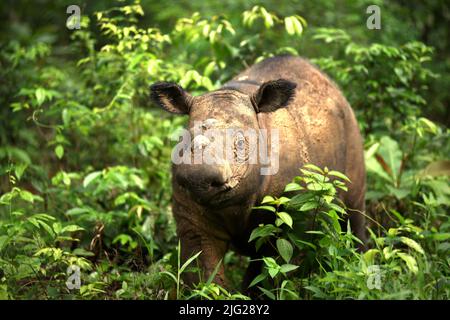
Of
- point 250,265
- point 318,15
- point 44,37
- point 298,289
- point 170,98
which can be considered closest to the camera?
point 298,289

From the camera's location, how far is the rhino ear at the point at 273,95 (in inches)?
210

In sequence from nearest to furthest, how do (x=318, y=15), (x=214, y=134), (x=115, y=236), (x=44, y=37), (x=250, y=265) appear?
(x=214, y=134)
(x=250, y=265)
(x=115, y=236)
(x=44, y=37)
(x=318, y=15)

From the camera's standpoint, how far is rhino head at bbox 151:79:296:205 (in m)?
4.46

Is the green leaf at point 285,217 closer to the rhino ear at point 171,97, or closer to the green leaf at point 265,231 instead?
the green leaf at point 265,231

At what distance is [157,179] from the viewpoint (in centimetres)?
774

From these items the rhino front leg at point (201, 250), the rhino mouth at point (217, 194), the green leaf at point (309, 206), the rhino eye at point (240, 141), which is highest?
the rhino eye at point (240, 141)

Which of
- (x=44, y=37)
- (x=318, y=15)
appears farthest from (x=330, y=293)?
(x=318, y=15)

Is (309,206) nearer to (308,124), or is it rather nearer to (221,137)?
(221,137)

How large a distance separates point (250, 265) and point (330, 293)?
4.99 feet

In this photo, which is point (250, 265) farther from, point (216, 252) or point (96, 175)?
point (96, 175)

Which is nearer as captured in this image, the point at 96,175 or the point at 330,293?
the point at 330,293

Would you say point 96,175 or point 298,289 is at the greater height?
point 96,175

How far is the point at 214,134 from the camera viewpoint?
4727 millimetres

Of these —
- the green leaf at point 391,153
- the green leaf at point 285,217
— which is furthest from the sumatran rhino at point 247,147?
the green leaf at point 391,153
